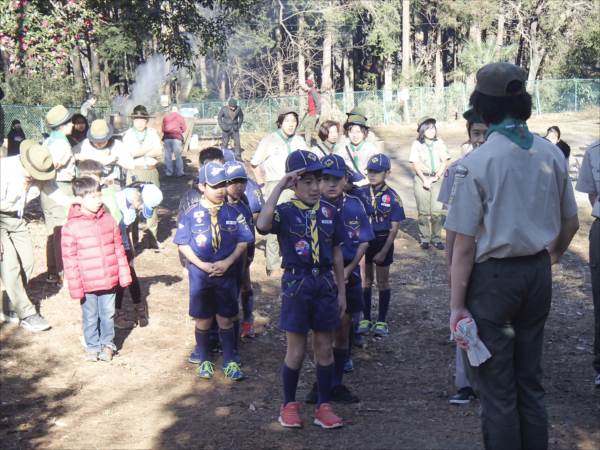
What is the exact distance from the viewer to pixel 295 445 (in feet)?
17.7

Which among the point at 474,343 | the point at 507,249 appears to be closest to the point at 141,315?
the point at 474,343

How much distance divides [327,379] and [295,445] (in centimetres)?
55

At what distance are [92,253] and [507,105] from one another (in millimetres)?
4255

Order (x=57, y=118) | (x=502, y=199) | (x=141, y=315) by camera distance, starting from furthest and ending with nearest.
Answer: (x=57, y=118), (x=141, y=315), (x=502, y=199)

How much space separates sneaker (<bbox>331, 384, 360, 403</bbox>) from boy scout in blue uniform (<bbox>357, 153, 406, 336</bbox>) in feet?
5.17

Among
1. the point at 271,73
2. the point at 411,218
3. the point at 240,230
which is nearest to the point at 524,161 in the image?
the point at 240,230

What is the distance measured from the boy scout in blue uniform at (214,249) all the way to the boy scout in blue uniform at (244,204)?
0.11 m

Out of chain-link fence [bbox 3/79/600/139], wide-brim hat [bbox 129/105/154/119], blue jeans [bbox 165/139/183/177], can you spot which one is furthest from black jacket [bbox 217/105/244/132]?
wide-brim hat [bbox 129/105/154/119]

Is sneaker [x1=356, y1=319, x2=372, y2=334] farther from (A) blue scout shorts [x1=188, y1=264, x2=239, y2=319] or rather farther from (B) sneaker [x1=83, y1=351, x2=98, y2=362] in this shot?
(B) sneaker [x1=83, y1=351, x2=98, y2=362]

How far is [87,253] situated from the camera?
6.98m

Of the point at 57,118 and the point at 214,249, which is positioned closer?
the point at 214,249

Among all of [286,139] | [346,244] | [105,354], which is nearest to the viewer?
[346,244]

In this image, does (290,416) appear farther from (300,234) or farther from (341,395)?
(300,234)

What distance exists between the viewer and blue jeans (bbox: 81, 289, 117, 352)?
717 cm
